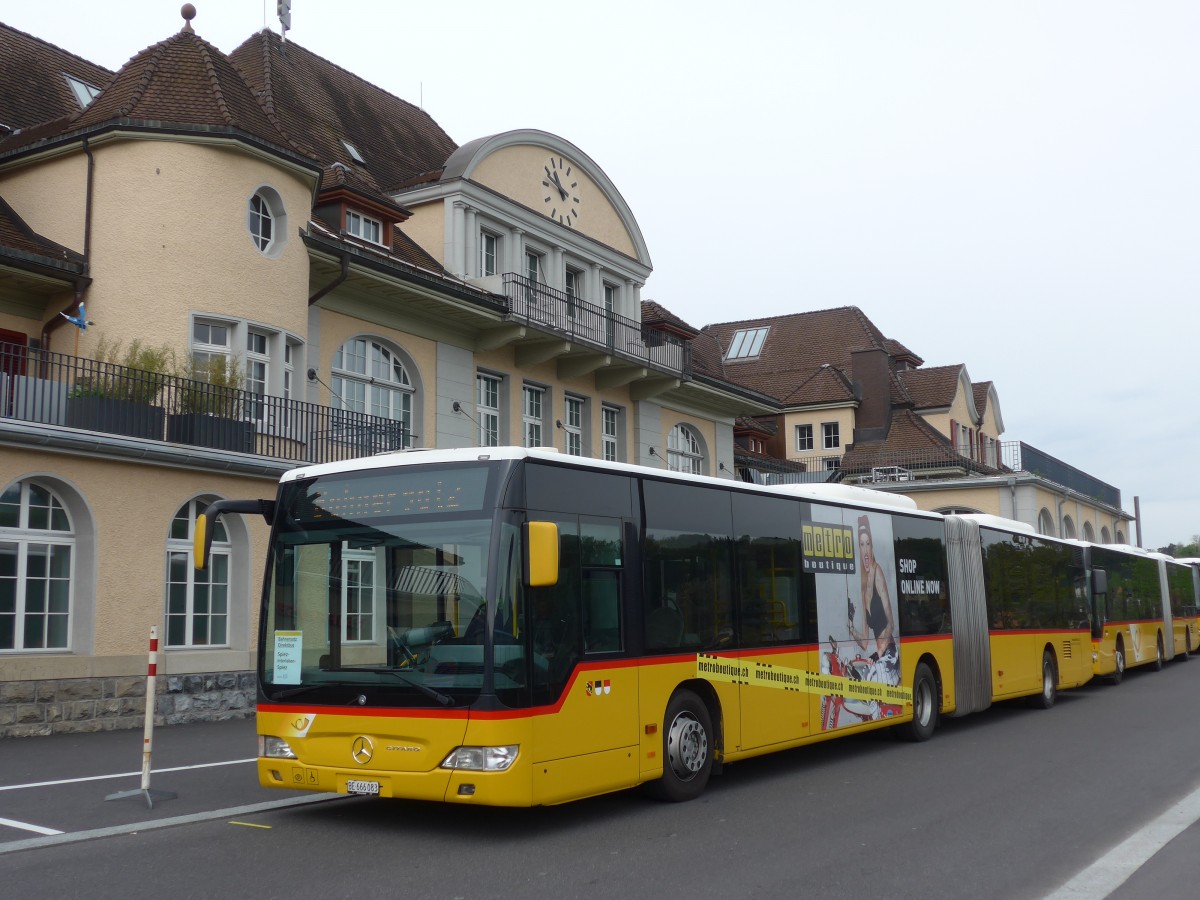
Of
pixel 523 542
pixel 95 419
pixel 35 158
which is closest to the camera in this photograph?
pixel 523 542

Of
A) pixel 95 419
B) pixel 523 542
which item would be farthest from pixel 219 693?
pixel 523 542

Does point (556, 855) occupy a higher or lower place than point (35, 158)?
lower

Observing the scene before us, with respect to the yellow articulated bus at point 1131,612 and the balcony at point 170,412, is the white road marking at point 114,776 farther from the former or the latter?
the yellow articulated bus at point 1131,612

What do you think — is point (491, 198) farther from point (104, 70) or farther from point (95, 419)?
point (95, 419)

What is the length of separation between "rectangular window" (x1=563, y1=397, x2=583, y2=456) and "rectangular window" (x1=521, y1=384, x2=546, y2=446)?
2.82 ft

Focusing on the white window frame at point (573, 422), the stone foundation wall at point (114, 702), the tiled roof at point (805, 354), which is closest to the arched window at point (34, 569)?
the stone foundation wall at point (114, 702)

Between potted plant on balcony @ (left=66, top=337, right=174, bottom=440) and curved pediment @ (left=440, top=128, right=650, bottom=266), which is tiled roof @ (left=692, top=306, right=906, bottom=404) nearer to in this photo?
curved pediment @ (left=440, top=128, right=650, bottom=266)

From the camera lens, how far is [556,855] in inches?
318

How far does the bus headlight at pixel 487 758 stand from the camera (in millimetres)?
8242

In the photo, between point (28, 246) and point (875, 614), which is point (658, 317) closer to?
point (28, 246)

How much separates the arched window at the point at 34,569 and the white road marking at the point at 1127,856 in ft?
44.4

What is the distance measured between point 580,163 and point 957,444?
2820 cm

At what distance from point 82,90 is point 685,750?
21.8 metres

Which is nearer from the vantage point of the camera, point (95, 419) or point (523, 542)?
point (523, 542)
